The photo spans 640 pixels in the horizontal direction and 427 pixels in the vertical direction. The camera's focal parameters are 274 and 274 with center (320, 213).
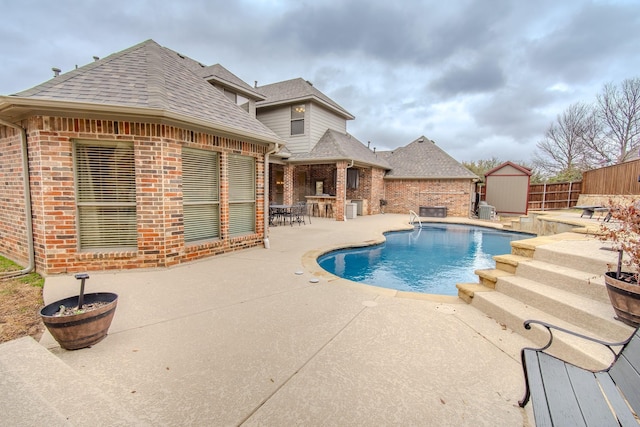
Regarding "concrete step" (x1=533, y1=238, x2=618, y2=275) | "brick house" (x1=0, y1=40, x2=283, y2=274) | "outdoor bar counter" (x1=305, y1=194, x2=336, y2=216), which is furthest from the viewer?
"outdoor bar counter" (x1=305, y1=194, x2=336, y2=216)

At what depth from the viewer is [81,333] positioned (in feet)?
8.21

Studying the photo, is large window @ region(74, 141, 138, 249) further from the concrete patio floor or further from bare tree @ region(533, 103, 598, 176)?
bare tree @ region(533, 103, 598, 176)

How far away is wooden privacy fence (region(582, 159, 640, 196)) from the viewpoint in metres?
11.9

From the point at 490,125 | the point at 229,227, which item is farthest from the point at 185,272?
the point at 490,125

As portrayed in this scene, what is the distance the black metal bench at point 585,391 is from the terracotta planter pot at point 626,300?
46.9 inches

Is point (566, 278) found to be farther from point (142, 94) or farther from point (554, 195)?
point (554, 195)

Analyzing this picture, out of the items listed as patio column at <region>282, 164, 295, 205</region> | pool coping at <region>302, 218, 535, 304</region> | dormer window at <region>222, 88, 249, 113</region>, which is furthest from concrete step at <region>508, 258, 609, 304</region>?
dormer window at <region>222, 88, 249, 113</region>

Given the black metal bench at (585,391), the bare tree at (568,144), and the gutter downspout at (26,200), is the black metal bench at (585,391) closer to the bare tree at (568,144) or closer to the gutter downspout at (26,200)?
the gutter downspout at (26,200)

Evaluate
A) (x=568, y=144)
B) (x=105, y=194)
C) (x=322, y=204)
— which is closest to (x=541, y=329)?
(x=105, y=194)

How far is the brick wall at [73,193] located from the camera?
4.50 meters

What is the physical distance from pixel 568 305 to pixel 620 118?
26567 millimetres

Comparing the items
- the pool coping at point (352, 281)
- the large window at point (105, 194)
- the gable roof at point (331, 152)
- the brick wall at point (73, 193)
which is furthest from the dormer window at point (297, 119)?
the large window at point (105, 194)

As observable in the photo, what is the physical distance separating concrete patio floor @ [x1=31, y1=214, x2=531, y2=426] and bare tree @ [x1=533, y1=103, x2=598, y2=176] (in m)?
27.2

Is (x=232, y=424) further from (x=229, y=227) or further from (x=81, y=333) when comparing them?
(x=229, y=227)
